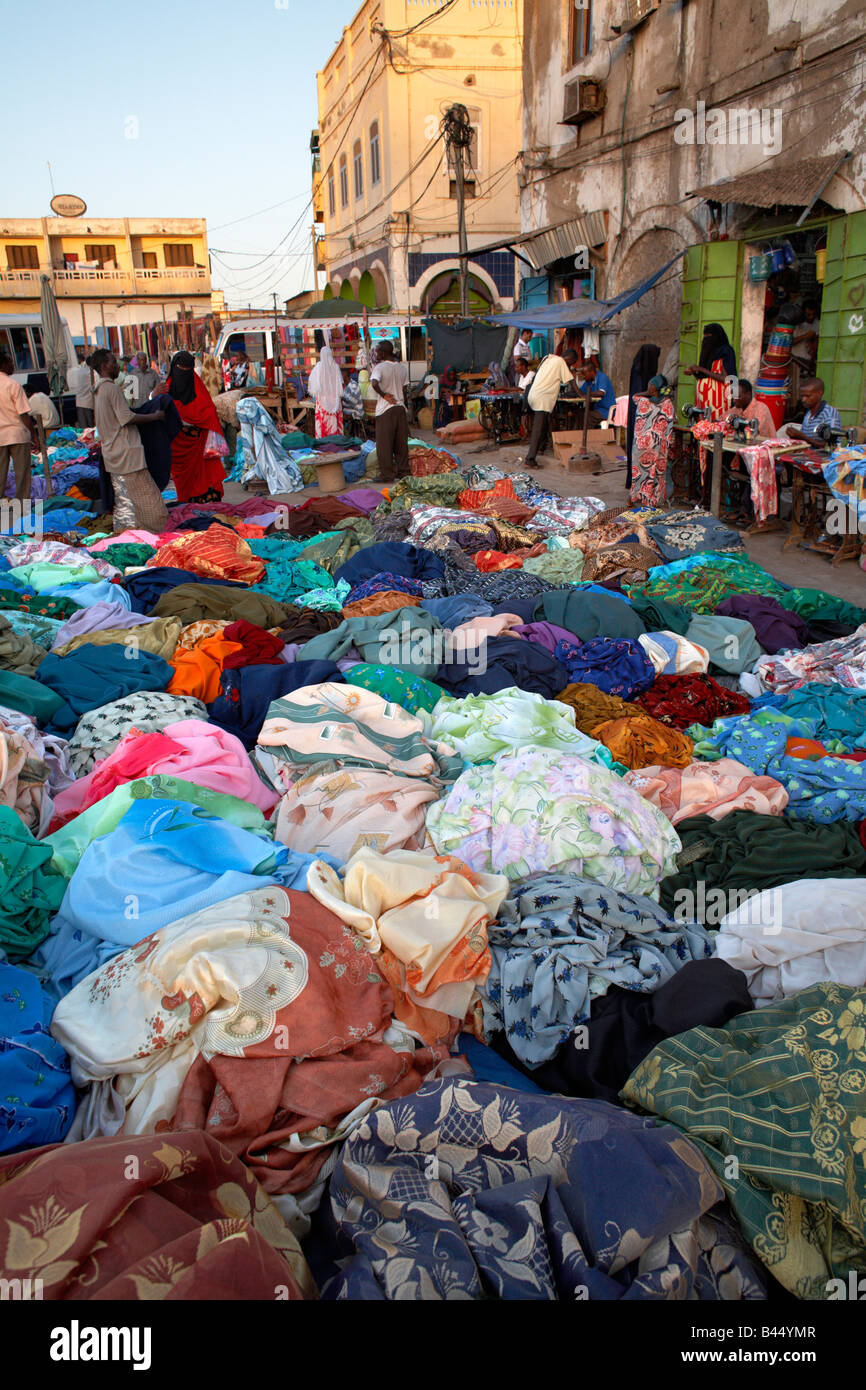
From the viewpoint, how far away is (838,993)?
84.1 inches

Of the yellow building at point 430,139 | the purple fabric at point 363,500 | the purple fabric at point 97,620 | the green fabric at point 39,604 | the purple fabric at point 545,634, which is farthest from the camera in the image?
the yellow building at point 430,139

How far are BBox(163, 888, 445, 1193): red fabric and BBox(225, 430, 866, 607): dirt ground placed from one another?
5.32 m

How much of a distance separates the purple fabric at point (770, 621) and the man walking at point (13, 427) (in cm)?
708

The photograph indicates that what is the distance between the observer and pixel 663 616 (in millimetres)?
5570

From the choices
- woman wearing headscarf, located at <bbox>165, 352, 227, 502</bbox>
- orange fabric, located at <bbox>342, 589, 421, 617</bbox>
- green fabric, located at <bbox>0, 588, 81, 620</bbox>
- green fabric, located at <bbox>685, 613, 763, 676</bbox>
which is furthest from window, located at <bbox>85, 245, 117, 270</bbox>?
green fabric, located at <bbox>685, 613, 763, 676</bbox>

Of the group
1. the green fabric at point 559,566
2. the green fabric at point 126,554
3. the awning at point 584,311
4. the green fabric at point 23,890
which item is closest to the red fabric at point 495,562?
the green fabric at point 559,566

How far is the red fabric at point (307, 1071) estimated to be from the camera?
2.08m

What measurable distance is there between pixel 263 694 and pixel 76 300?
33.6 metres

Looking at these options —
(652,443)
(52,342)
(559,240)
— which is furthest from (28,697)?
(52,342)

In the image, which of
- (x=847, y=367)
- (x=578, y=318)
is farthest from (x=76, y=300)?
(x=847, y=367)

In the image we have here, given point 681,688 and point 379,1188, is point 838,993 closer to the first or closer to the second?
point 379,1188

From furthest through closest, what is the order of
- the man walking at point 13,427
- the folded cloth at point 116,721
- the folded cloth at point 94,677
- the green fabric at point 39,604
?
the man walking at point 13,427, the green fabric at point 39,604, the folded cloth at point 94,677, the folded cloth at point 116,721

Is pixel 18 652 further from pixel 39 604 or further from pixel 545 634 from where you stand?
pixel 545 634

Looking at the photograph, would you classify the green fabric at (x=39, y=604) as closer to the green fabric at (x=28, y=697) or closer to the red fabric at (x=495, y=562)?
the green fabric at (x=28, y=697)
